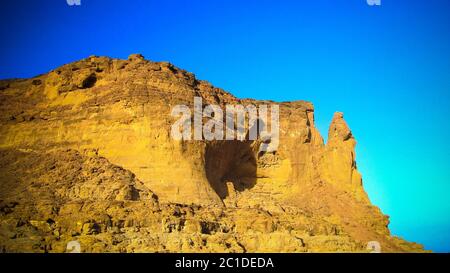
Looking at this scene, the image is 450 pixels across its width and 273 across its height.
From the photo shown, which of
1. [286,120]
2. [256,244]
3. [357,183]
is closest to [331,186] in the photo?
[357,183]

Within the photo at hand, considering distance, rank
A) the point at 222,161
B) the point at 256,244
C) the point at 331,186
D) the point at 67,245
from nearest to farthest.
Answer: the point at 67,245, the point at 256,244, the point at 222,161, the point at 331,186

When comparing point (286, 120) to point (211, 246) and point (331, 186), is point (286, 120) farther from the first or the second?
point (211, 246)

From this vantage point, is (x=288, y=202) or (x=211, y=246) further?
(x=288, y=202)

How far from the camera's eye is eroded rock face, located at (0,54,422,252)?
3319 centimetres

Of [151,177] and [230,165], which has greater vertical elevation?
[230,165]

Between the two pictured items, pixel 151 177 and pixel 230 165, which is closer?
pixel 151 177

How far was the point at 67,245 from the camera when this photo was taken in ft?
101

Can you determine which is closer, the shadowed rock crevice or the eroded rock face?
the eroded rock face

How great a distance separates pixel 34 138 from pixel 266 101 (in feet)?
55.2

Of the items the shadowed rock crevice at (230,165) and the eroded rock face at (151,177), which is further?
the shadowed rock crevice at (230,165)

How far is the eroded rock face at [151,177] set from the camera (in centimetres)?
3319

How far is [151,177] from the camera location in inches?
1531
